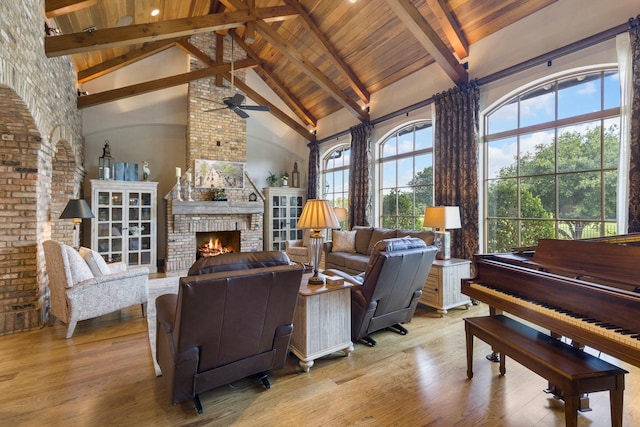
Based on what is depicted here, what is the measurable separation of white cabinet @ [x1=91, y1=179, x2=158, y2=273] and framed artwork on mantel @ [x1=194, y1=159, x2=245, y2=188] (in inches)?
36.6

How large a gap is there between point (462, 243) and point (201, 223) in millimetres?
5279

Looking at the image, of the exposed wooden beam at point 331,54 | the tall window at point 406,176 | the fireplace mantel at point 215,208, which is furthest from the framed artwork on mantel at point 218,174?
the tall window at point 406,176

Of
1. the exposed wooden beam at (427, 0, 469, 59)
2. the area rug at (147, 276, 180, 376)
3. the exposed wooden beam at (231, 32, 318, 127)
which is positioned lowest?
the area rug at (147, 276, 180, 376)

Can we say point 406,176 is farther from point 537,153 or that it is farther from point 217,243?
point 217,243

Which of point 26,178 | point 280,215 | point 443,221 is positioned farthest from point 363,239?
point 26,178

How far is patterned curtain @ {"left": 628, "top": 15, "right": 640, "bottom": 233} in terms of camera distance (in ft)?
9.68

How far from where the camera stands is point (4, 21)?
237cm

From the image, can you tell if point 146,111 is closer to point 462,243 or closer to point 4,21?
point 4,21

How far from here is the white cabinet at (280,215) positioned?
7.88 meters

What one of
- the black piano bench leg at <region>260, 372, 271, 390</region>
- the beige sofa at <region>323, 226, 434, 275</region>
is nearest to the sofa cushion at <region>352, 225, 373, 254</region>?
the beige sofa at <region>323, 226, 434, 275</region>

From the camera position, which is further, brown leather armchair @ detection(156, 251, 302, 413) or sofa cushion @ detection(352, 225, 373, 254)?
sofa cushion @ detection(352, 225, 373, 254)

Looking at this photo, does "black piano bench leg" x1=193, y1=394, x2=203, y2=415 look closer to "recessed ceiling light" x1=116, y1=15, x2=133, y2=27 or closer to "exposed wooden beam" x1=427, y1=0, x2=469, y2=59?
"recessed ceiling light" x1=116, y1=15, x2=133, y2=27

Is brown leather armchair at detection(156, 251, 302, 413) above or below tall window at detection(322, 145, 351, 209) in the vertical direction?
below

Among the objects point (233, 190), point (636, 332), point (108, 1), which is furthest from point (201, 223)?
point (636, 332)
